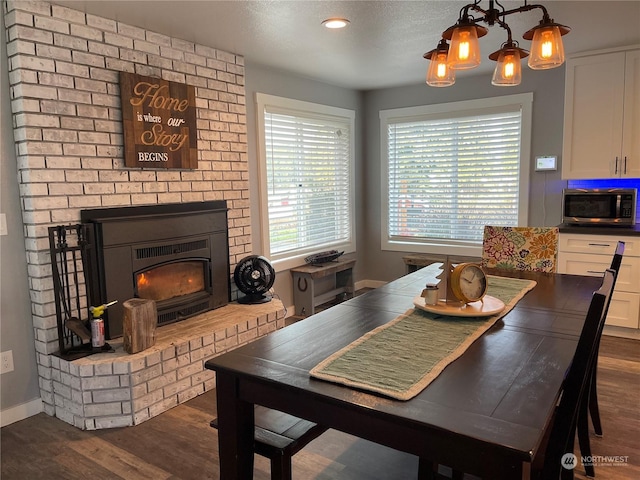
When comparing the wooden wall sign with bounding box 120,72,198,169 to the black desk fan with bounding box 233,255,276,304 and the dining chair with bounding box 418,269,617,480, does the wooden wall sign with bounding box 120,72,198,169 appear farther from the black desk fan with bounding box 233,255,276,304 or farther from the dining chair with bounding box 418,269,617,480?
the dining chair with bounding box 418,269,617,480

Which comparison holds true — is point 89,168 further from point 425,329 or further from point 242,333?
point 425,329

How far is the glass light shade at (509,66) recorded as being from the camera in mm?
2016

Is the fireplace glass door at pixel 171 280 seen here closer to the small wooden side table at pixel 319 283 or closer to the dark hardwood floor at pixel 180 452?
the dark hardwood floor at pixel 180 452

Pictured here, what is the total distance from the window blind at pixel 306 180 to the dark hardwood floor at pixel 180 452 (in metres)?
2.17

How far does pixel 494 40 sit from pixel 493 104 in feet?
4.43

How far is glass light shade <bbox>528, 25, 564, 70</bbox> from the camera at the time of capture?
5.81 ft

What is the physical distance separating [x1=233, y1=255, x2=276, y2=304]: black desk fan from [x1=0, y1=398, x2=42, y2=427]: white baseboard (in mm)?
1504

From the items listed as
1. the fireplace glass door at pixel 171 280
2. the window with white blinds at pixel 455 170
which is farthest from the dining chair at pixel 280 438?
the window with white blinds at pixel 455 170

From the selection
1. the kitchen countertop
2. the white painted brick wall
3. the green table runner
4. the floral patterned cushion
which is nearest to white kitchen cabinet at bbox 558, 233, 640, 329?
the kitchen countertop

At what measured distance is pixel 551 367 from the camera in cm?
140

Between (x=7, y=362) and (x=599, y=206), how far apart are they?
442 cm

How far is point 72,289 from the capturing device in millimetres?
2760

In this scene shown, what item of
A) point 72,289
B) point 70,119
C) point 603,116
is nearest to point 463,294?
point 72,289

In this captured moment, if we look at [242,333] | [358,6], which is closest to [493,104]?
[358,6]
